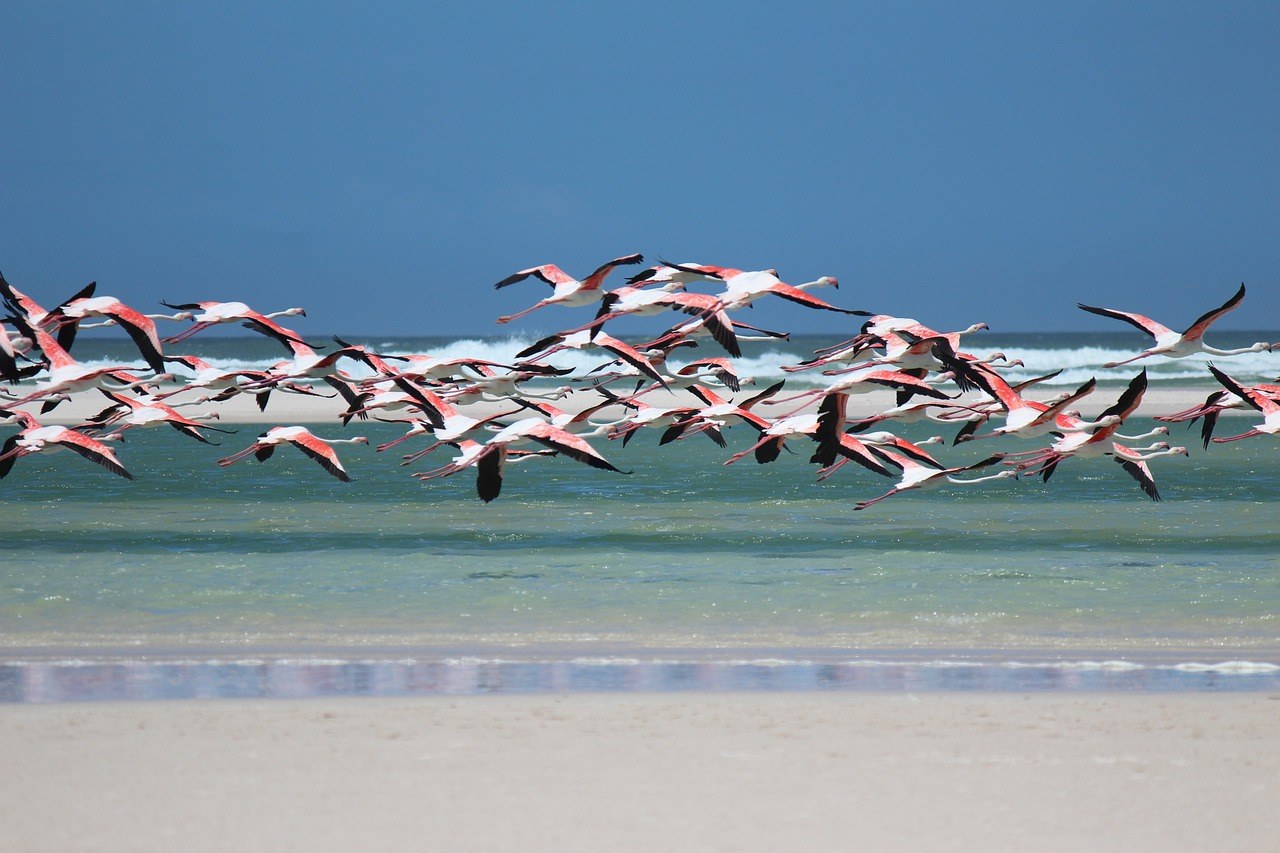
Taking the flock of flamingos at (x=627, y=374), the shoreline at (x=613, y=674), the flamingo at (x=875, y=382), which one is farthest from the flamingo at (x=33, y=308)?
the flamingo at (x=875, y=382)

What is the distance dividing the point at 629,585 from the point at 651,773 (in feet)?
21.0

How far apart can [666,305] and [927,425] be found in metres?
27.9

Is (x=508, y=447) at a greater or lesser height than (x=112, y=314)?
lesser

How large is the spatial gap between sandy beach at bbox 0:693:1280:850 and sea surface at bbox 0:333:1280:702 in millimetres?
722

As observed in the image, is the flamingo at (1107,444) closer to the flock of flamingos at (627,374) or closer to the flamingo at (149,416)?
the flock of flamingos at (627,374)

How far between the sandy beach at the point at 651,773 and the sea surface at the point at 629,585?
72 cm

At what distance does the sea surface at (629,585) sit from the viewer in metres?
10.3

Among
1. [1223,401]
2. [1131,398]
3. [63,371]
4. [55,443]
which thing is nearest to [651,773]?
[1131,398]

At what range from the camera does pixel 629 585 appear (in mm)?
14219

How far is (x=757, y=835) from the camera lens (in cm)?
690

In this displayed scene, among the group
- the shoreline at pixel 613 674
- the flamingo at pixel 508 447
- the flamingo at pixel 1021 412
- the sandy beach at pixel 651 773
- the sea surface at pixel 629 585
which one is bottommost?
the sandy beach at pixel 651 773

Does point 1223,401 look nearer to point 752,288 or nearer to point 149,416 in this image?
point 752,288

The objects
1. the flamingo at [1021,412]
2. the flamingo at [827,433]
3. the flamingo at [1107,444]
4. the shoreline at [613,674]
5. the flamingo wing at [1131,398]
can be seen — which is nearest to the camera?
the shoreline at [613,674]

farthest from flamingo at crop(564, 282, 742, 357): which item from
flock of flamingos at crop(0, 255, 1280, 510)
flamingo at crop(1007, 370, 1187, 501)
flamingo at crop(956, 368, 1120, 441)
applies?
flamingo at crop(1007, 370, 1187, 501)
